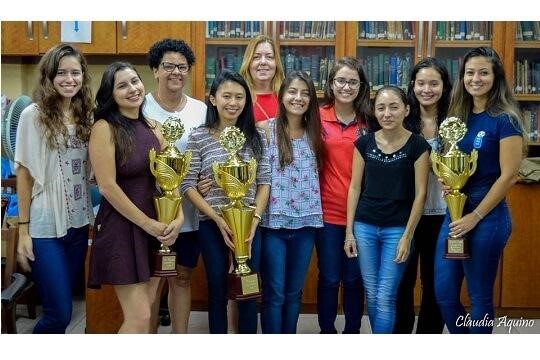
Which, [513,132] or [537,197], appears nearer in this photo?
[513,132]

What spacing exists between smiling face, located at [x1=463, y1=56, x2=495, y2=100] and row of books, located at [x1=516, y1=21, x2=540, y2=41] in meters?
1.08

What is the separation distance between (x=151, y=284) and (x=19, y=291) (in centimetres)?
57

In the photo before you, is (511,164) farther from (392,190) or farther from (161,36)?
(161,36)

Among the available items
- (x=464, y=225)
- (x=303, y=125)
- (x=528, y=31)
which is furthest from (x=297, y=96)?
(x=528, y=31)

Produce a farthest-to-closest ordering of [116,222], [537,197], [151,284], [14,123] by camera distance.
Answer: [537,197]
[14,123]
[151,284]
[116,222]

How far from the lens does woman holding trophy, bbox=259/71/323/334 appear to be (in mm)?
2373

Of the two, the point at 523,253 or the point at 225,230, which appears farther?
the point at 523,253

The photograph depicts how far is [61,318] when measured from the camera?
2.21 meters

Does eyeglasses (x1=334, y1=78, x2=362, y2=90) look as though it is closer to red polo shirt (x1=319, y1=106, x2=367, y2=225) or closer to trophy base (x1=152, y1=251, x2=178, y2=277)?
red polo shirt (x1=319, y1=106, x2=367, y2=225)

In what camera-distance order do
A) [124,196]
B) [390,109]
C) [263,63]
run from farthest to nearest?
[263,63], [390,109], [124,196]

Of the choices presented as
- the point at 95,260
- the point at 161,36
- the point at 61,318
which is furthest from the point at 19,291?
the point at 161,36

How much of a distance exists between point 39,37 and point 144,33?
0.54 metres

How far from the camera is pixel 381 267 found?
7.79ft

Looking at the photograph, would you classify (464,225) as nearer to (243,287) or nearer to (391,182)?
(391,182)
